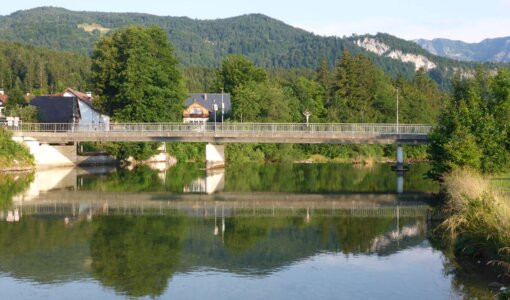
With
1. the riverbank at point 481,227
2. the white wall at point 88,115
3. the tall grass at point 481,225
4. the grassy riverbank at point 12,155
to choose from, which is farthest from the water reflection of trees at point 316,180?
the tall grass at point 481,225

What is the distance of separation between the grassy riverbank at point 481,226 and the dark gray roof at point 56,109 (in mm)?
59028

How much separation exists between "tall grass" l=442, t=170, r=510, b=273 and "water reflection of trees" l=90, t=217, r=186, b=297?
1123cm

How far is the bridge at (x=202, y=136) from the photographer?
6488 cm

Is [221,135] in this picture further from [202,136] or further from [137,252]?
[137,252]

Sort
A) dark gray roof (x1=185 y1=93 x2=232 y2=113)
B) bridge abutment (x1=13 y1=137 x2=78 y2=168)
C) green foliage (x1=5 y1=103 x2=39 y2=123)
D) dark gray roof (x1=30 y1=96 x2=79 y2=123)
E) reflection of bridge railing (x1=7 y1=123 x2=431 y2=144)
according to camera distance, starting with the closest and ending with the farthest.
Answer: reflection of bridge railing (x1=7 y1=123 x2=431 y2=144) → bridge abutment (x1=13 y1=137 x2=78 y2=168) → green foliage (x1=5 y1=103 x2=39 y2=123) → dark gray roof (x1=30 y1=96 x2=79 y2=123) → dark gray roof (x1=185 y1=93 x2=232 y2=113)

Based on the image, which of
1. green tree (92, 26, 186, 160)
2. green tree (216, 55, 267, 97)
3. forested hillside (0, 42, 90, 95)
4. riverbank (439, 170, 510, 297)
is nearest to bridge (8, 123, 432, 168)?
green tree (92, 26, 186, 160)

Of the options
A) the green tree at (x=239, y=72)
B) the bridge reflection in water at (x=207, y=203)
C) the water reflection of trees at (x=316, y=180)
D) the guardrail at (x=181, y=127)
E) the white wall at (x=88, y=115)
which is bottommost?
the water reflection of trees at (x=316, y=180)

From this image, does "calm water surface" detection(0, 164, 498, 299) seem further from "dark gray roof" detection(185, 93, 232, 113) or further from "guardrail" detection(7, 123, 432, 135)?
"dark gray roof" detection(185, 93, 232, 113)

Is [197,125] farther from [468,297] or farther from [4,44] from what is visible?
[4,44]

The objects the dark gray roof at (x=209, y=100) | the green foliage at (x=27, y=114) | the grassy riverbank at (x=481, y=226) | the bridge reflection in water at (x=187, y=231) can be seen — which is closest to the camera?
the grassy riverbank at (x=481, y=226)

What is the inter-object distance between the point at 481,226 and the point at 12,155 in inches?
2031

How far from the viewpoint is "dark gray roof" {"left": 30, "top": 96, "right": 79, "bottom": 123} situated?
81.4 m

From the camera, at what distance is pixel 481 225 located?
83.5 ft

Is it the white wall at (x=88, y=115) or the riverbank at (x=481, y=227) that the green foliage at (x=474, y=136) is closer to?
the riverbank at (x=481, y=227)
